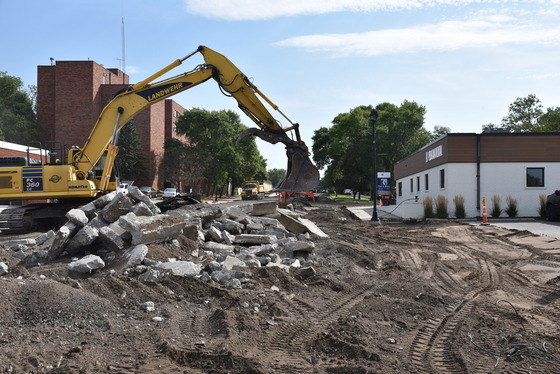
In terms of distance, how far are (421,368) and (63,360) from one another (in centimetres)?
338

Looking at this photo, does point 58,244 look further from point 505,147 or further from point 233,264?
point 505,147

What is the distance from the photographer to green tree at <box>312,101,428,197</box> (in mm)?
58469

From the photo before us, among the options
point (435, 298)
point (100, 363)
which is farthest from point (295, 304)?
point (100, 363)

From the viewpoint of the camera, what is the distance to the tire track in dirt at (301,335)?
4.69 metres

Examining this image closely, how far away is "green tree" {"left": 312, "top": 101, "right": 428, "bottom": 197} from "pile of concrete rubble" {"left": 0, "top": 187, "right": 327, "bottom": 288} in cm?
4296

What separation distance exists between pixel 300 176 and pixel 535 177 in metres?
17.8

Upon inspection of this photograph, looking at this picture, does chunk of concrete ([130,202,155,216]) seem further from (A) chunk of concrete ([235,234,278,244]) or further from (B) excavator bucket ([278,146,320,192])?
(B) excavator bucket ([278,146,320,192])

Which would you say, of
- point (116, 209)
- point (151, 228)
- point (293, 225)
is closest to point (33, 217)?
point (116, 209)

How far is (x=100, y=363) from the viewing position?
15.1ft

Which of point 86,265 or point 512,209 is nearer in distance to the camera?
point 86,265

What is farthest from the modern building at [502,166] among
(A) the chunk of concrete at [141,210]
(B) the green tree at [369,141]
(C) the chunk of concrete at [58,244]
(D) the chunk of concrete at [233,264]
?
(B) the green tree at [369,141]

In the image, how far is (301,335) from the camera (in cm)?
555

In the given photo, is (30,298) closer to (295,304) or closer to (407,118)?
(295,304)

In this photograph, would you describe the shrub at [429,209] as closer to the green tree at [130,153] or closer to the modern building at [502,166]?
the modern building at [502,166]
